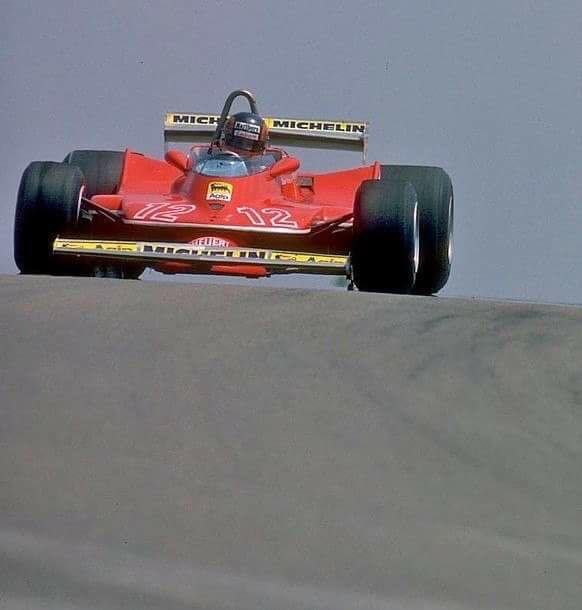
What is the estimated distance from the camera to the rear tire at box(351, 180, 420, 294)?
4617 millimetres

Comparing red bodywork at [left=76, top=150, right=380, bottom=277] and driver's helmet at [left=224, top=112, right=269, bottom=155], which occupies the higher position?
driver's helmet at [left=224, top=112, right=269, bottom=155]

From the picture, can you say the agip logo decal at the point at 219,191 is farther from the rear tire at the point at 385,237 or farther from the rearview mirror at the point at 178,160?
the rear tire at the point at 385,237

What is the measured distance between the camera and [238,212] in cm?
529

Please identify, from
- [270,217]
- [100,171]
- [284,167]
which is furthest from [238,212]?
[100,171]

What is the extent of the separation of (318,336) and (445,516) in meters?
1.21

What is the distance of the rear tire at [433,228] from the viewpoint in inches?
217

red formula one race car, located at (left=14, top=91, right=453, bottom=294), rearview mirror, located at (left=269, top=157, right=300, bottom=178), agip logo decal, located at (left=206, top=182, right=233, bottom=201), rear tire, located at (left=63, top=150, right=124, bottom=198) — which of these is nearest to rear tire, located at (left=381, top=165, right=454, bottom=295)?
red formula one race car, located at (left=14, top=91, right=453, bottom=294)

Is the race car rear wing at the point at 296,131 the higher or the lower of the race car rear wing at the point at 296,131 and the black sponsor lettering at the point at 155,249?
the higher

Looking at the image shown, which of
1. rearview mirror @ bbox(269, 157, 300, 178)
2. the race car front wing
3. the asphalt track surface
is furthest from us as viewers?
rearview mirror @ bbox(269, 157, 300, 178)

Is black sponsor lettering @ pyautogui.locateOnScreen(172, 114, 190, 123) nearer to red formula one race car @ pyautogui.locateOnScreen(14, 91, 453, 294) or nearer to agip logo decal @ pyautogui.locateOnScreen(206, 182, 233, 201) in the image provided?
red formula one race car @ pyautogui.locateOnScreen(14, 91, 453, 294)

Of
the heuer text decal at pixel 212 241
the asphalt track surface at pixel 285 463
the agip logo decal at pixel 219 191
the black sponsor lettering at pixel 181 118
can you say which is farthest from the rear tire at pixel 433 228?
the asphalt track surface at pixel 285 463

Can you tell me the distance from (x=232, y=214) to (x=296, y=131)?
117 cm

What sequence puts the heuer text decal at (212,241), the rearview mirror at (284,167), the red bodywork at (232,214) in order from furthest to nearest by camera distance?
1. the rearview mirror at (284,167)
2. the red bodywork at (232,214)
3. the heuer text decal at (212,241)

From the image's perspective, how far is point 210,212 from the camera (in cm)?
532
